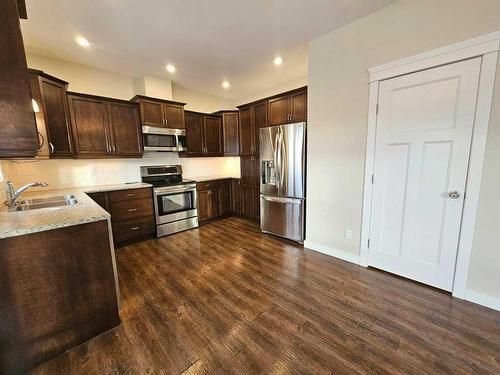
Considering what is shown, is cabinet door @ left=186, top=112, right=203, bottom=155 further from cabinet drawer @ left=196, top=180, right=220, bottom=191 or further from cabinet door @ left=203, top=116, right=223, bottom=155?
cabinet drawer @ left=196, top=180, right=220, bottom=191

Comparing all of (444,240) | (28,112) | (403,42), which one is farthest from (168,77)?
(444,240)

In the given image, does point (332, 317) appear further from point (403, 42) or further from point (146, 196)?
point (146, 196)

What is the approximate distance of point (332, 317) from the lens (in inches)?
68.7

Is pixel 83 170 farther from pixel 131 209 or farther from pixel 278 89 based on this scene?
pixel 278 89

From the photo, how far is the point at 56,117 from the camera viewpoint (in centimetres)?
274

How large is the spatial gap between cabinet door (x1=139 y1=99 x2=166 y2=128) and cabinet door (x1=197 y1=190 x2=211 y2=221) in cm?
148

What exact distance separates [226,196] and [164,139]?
177 centimetres

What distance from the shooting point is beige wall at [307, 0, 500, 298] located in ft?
5.71

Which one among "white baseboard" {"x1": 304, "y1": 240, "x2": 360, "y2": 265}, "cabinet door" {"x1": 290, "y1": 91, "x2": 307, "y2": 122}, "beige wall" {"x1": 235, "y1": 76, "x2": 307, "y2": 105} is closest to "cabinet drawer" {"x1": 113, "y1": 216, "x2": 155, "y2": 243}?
"white baseboard" {"x1": 304, "y1": 240, "x2": 360, "y2": 265}

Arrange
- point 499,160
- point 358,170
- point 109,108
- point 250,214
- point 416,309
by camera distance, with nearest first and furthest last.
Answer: point 499,160 < point 416,309 < point 358,170 < point 109,108 < point 250,214

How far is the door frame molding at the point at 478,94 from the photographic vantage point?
1.67 m

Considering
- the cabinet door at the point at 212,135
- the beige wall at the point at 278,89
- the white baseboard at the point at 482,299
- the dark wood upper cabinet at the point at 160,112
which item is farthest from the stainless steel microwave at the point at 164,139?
the white baseboard at the point at 482,299

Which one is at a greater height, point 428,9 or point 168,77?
point 168,77

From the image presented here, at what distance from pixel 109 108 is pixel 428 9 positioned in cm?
411
